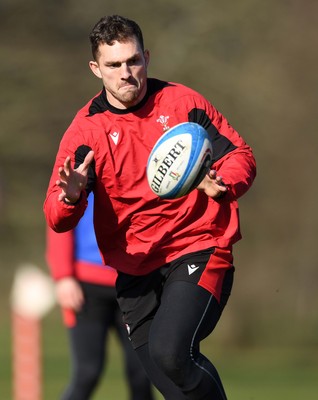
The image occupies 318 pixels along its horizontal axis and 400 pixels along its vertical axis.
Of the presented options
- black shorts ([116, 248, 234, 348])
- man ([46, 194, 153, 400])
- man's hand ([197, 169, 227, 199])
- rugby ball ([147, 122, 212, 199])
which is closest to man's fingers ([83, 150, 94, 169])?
rugby ball ([147, 122, 212, 199])

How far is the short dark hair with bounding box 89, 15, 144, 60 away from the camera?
6.21 metres

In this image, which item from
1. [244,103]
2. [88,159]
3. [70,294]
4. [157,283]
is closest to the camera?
[88,159]

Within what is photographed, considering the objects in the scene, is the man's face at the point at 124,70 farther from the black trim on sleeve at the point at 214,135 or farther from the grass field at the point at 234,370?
the grass field at the point at 234,370

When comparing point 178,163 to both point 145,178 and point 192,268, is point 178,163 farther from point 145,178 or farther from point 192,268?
point 192,268

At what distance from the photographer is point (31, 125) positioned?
19469mm

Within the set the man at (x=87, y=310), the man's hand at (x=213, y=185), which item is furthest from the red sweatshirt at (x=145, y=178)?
the man at (x=87, y=310)

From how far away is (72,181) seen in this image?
5.85 meters

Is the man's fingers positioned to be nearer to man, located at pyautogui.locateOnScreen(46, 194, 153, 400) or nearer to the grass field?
man, located at pyautogui.locateOnScreen(46, 194, 153, 400)

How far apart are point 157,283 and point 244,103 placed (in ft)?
39.4

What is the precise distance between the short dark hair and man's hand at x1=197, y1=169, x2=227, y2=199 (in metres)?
0.96

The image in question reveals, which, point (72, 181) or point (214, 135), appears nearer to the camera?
point (72, 181)

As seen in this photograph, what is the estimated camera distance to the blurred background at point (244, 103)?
59.0ft

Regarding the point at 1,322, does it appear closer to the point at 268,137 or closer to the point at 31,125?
the point at 31,125

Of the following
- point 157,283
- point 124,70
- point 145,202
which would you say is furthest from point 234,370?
point 124,70
